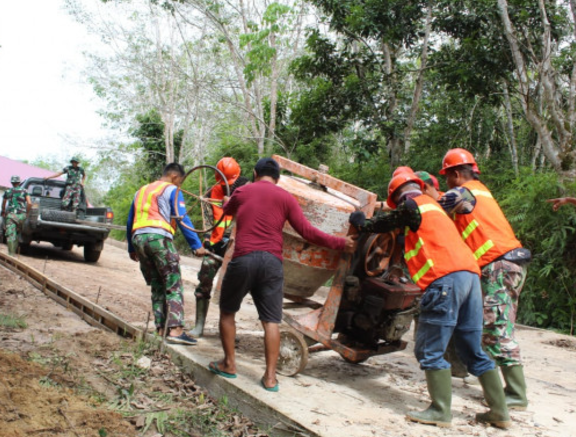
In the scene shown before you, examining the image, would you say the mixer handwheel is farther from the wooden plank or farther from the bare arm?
the bare arm

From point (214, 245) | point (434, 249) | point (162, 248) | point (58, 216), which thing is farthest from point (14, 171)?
point (434, 249)

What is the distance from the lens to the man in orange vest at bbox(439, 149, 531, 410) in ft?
13.1

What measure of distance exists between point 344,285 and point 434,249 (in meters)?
0.98

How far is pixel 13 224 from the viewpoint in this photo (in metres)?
11.4

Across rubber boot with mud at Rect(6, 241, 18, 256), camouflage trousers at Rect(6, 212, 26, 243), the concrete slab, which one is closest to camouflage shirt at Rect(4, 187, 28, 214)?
camouflage trousers at Rect(6, 212, 26, 243)

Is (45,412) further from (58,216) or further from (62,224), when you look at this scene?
(58,216)

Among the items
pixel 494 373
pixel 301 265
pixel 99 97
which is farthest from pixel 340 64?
pixel 99 97

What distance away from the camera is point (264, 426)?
3602 millimetres

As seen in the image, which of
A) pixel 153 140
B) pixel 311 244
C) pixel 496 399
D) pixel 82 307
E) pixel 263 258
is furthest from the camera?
pixel 153 140

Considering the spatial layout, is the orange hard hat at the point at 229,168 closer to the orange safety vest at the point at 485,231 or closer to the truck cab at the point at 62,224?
the orange safety vest at the point at 485,231

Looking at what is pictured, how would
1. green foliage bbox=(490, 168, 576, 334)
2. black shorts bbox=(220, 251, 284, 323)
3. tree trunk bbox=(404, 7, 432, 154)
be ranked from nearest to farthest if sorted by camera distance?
black shorts bbox=(220, 251, 284, 323), green foliage bbox=(490, 168, 576, 334), tree trunk bbox=(404, 7, 432, 154)

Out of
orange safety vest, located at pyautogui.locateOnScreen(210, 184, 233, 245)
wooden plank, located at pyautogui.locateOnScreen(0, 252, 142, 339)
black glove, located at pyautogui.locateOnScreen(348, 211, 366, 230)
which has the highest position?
black glove, located at pyautogui.locateOnScreen(348, 211, 366, 230)

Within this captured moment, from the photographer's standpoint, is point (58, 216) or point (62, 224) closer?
point (62, 224)

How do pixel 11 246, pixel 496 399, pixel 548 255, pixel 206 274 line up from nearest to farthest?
pixel 496 399 < pixel 206 274 < pixel 548 255 < pixel 11 246
